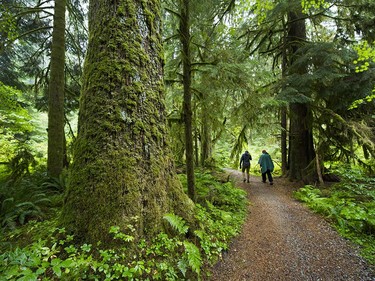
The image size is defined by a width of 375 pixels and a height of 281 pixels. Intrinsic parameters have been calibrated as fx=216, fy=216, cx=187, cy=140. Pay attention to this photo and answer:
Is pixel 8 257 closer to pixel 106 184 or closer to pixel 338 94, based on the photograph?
pixel 106 184

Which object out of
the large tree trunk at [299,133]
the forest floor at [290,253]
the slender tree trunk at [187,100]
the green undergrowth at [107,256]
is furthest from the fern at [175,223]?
the large tree trunk at [299,133]

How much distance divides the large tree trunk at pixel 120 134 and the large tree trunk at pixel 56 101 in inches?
124

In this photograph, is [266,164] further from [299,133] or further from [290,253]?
[290,253]

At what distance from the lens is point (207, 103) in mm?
5906

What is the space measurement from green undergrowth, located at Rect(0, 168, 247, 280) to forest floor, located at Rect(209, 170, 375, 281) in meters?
0.51

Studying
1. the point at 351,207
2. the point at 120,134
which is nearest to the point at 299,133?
the point at 351,207

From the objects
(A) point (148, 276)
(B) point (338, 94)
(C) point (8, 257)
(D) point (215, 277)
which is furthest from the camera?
(B) point (338, 94)

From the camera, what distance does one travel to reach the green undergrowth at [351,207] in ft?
14.6

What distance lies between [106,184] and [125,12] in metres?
2.24

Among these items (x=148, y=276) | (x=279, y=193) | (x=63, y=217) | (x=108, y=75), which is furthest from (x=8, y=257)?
(x=279, y=193)

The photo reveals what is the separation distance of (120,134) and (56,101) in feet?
12.9

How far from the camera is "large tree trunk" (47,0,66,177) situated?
5363mm

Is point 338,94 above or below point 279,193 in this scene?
above

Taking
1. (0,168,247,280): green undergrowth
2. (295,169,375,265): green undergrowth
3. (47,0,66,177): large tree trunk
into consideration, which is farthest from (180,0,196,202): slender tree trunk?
(295,169,375,265): green undergrowth
